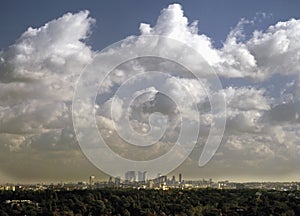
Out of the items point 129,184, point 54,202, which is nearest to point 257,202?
point 54,202

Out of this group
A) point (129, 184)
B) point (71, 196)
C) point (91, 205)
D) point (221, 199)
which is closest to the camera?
point (91, 205)

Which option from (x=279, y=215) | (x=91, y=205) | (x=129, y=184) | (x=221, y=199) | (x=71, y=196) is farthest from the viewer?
(x=129, y=184)

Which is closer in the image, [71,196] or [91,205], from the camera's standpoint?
[91,205]

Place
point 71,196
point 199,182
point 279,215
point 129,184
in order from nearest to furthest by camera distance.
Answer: point 279,215 < point 71,196 < point 129,184 < point 199,182

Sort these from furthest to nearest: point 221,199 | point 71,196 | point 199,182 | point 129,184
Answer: point 199,182 → point 129,184 → point 221,199 → point 71,196

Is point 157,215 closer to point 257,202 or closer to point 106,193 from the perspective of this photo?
point 257,202

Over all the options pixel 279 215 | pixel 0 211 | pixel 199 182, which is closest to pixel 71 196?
pixel 0 211

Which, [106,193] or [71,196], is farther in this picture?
[106,193]

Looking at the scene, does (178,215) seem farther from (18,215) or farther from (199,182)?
(199,182)
